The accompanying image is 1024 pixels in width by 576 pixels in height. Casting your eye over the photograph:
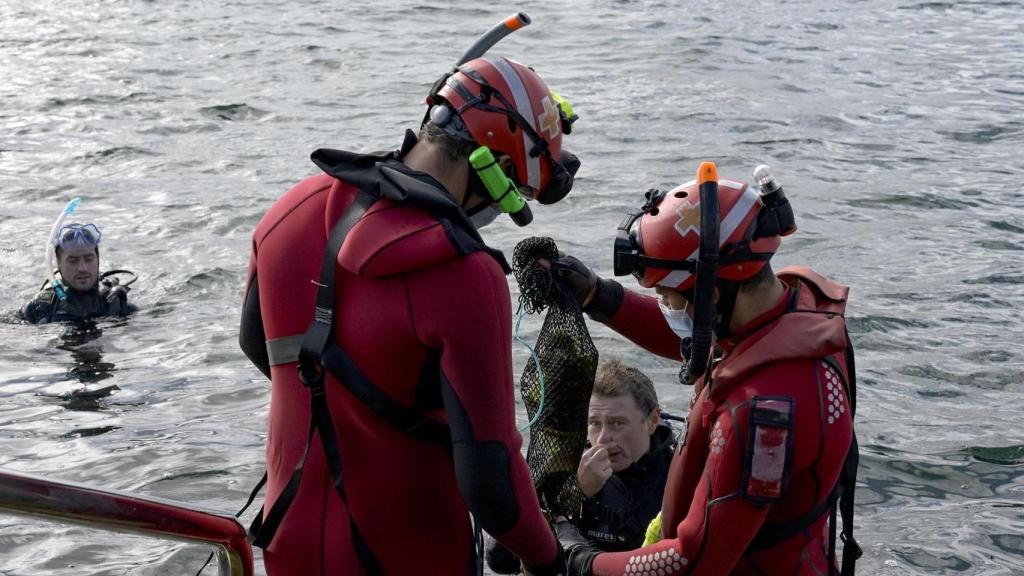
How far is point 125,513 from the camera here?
8.10ft

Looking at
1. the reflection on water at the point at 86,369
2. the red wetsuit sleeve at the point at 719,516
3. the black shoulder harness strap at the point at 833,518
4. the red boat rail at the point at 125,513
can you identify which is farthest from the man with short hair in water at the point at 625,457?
the reflection on water at the point at 86,369

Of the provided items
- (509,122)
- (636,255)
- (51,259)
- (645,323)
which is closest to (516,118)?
(509,122)

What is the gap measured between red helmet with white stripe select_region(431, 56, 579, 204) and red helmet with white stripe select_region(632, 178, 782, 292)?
0.28m

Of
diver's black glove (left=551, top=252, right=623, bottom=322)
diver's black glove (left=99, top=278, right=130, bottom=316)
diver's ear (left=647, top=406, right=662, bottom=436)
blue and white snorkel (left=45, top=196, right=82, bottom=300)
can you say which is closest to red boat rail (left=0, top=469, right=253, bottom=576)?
diver's black glove (left=551, top=252, right=623, bottom=322)

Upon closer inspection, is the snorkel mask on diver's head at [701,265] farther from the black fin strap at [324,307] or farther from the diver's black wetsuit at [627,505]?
the diver's black wetsuit at [627,505]

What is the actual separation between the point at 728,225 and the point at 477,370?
0.86 meters

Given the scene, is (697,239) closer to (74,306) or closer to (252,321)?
(252,321)

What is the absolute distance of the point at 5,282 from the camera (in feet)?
36.7

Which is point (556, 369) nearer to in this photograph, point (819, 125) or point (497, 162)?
point (497, 162)

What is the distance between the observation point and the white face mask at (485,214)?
322cm

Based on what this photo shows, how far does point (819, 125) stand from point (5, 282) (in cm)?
939

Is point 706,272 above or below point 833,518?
above

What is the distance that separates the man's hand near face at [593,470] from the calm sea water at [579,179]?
2.06 meters

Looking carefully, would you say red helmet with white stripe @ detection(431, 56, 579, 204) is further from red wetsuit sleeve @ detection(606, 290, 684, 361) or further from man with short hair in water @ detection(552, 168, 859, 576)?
red wetsuit sleeve @ detection(606, 290, 684, 361)
